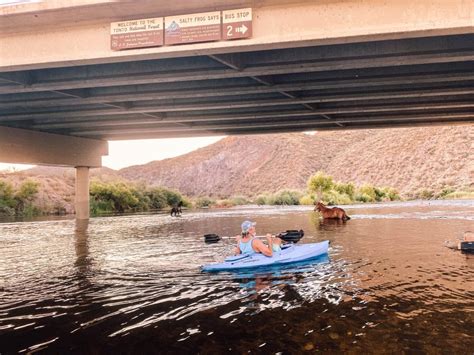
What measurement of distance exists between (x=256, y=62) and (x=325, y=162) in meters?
96.7

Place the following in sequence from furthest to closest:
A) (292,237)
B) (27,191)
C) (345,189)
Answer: (345,189), (27,191), (292,237)

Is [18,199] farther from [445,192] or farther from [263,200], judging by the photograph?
[445,192]

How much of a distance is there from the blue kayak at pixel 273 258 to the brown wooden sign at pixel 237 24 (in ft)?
19.1

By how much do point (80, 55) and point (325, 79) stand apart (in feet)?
29.3

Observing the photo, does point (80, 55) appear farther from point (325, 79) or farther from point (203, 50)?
point (325, 79)

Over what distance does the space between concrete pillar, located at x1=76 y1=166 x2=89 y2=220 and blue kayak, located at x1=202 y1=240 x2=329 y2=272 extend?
88.8 feet

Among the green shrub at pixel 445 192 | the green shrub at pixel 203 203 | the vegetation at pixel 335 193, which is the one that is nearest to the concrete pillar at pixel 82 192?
the green shrub at pixel 203 203

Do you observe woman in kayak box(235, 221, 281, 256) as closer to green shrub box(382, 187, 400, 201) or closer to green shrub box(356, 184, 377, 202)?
green shrub box(356, 184, 377, 202)

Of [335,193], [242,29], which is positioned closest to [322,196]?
[335,193]

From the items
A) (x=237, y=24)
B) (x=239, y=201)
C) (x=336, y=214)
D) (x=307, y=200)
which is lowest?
(x=336, y=214)

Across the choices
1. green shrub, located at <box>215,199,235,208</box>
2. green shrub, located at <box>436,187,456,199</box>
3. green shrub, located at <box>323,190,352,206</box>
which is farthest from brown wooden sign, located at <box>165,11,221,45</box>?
green shrub, located at <box>436,187,456,199</box>

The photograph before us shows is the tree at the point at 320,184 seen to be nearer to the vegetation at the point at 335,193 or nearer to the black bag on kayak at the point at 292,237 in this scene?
the vegetation at the point at 335,193

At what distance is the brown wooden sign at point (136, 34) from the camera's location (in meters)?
11.9

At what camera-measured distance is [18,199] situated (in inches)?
1718
